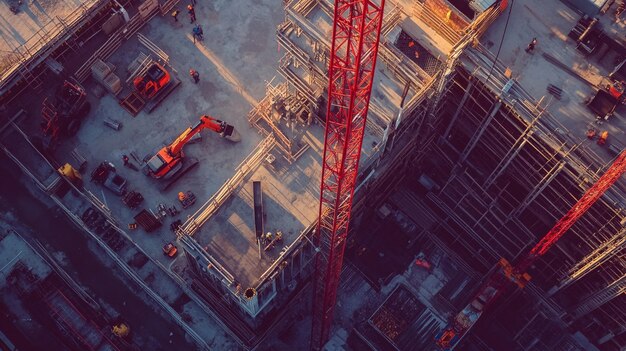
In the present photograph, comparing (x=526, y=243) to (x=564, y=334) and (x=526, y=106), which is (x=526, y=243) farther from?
(x=526, y=106)

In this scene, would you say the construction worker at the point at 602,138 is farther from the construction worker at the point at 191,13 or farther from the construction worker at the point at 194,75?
the construction worker at the point at 191,13

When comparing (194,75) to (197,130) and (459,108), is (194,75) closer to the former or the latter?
(197,130)

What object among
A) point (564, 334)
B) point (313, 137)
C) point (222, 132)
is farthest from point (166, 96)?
point (564, 334)

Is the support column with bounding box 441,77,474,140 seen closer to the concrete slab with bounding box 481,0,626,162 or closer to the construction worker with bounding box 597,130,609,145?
the concrete slab with bounding box 481,0,626,162

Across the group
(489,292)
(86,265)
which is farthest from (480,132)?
(86,265)

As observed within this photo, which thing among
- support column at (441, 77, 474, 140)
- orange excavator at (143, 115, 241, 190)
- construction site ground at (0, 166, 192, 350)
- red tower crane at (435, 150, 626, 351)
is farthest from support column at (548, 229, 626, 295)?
construction site ground at (0, 166, 192, 350)

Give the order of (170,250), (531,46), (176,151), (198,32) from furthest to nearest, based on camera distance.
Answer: (198,32), (176,151), (170,250), (531,46)
